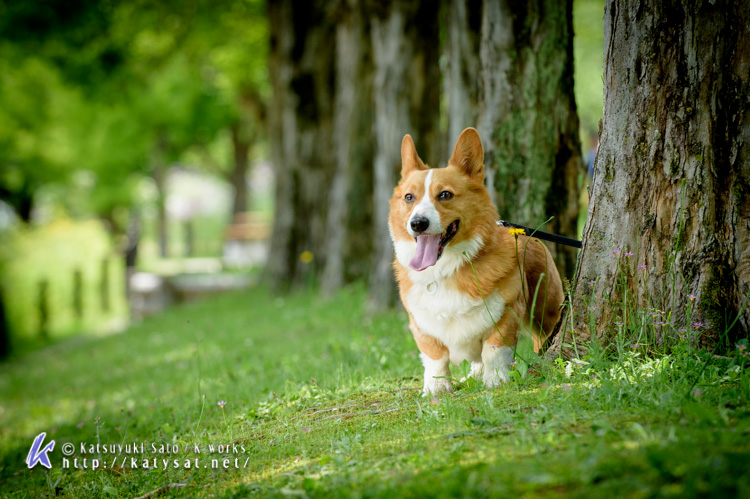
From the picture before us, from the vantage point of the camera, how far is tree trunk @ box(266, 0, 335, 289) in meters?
12.2

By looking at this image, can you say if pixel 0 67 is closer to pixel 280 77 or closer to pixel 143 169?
pixel 280 77

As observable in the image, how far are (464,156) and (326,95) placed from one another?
898 centimetres

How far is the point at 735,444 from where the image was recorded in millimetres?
2279

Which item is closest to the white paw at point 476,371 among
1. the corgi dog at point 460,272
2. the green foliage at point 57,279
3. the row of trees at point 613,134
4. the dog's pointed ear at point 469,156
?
the corgi dog at point 460,272

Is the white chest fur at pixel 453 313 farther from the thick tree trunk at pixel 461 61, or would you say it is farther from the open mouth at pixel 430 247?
the thick tree trunk at pixel 461 61

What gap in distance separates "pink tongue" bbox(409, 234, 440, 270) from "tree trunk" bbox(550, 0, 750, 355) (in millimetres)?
817

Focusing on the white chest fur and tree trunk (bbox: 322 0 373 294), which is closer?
the white chest fur

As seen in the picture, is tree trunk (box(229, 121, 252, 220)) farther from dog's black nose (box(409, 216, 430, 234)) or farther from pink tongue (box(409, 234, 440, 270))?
dog's black nose (box(409, 216, 430, 234))

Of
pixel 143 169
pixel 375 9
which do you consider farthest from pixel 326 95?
pixel 143 169

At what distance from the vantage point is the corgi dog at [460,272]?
3609mm

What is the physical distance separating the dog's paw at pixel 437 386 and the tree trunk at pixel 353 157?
6.38 meters

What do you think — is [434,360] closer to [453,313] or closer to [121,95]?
[453,313]

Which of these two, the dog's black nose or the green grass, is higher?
the dog's black nose

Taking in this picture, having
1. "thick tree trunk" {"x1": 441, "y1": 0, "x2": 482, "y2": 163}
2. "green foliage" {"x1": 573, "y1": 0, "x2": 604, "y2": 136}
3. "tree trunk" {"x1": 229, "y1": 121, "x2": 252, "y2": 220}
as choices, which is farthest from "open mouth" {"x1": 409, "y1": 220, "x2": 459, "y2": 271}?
"tree trunk" {"x1": 229, "y1": 121, "x2": 252, "y2": 220}
